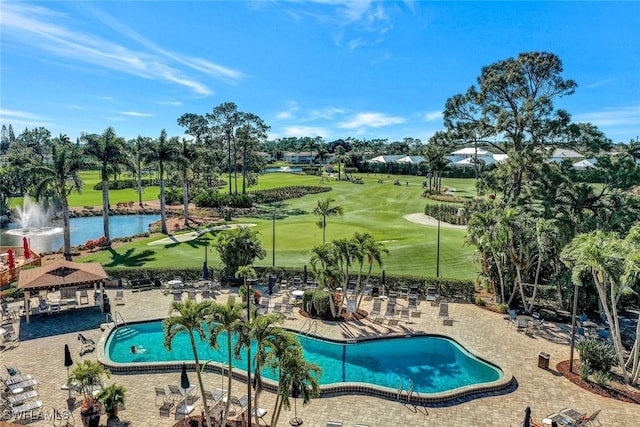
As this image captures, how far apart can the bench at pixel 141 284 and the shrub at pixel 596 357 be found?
24.2m

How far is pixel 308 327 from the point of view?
22469 millimetres

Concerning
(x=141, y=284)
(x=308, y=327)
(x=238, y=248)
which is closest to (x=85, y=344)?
(x=141, y=284)

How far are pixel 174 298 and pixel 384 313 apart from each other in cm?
1256

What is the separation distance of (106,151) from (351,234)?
23.9 metres

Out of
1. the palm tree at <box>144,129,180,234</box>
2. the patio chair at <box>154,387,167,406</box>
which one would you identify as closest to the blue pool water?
the patio chair at <box>154,387,167,406</box>

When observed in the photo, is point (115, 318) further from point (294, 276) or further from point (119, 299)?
point (294, 276)

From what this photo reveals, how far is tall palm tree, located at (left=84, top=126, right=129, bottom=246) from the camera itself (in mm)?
39375

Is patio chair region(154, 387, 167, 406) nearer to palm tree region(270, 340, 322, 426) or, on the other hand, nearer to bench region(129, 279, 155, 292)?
palm tree region(270, 340, 322, 426)

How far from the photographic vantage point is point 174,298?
26.6 m

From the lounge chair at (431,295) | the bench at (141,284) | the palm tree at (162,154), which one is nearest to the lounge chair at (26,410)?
the bench at (141,284)

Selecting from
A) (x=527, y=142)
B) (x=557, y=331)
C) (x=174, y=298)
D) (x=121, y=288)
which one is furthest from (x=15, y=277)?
(x=527, y=142)

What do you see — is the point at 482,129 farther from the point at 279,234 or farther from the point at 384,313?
the point at 279,234

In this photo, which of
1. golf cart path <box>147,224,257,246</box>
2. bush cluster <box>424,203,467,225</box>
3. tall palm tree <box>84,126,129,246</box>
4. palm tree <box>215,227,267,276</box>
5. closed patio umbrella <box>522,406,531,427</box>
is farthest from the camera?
bush cluster <box>424,203,467,225</box>

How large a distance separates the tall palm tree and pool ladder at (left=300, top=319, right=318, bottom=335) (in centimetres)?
2520
